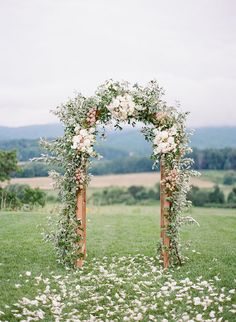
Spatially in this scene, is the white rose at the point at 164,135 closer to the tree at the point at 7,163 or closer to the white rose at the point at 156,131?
the white rose at the point at 156,131

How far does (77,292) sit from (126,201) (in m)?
29.6

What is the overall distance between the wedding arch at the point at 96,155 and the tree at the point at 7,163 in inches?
881

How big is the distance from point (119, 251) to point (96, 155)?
3190 millimetres

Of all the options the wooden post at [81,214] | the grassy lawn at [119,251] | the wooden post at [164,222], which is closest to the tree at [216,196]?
the grassy lawn at [119,251]

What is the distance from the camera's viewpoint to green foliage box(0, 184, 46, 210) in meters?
29.4

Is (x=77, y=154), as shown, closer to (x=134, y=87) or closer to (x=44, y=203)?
(x=134, y=87)

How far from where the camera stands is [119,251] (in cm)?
1308

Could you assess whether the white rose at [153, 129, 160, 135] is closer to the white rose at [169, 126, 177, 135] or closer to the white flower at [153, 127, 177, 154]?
the white flower at [153, 127, 177, 154]

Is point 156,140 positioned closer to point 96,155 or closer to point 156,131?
point 156,131

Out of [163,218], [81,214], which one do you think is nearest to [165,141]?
[163,218]

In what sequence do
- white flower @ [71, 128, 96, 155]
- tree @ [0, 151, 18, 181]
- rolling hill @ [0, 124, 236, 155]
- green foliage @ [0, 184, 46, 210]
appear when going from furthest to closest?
1. rolling hill @ [0, 124, 236, 155]
2. tree @ [0, 151, 18, 181]
3. green foliage @ [0, 184, 46, 210]
4. white flower @ [71, 128, 96, 155]

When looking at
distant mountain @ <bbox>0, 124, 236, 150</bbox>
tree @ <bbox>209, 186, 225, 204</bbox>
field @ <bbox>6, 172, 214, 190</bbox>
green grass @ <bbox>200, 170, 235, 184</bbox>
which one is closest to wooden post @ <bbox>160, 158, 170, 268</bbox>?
tree @ <bbox>209, 186, 225, 204</bbox>

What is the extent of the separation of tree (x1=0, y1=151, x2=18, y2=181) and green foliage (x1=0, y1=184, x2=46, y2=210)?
1.23 metres

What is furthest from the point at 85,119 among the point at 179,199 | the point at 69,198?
the point at 179,199
